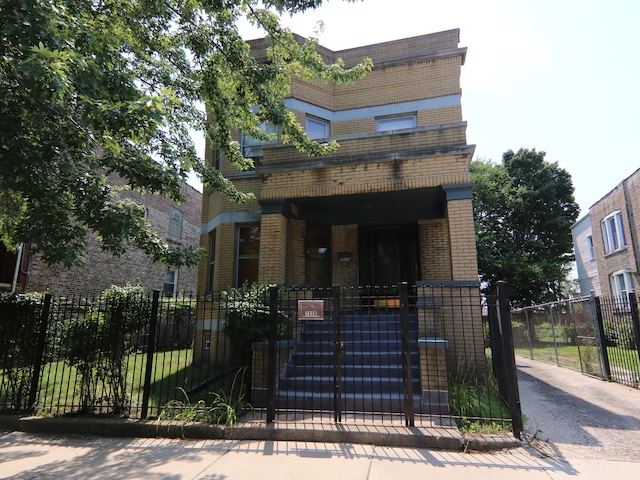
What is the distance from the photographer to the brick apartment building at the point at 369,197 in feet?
25.4

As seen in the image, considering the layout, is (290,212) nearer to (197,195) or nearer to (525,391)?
(525,391)

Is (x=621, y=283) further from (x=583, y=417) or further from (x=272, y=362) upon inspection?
(x=272, y=362)

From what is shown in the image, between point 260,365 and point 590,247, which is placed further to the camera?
point 590,247

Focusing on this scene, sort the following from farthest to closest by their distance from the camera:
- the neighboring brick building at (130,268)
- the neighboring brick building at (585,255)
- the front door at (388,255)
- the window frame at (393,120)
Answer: the neighboring brick building at (585,255) → the neighboring brick building at (130,268) → the window frame at (393,120) → the front door at (388,255)

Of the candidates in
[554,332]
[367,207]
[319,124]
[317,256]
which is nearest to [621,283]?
[554,332]

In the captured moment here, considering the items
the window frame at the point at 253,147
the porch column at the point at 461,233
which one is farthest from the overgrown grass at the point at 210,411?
the window frame at the point at 253,147

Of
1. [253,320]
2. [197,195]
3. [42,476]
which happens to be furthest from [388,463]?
[197,195]

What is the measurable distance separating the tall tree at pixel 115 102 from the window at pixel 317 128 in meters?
2.71

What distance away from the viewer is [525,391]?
7.80 m

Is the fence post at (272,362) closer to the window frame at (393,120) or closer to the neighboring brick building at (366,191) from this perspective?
the neighboring brick building at (366,191)

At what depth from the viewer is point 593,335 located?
30.6 ft

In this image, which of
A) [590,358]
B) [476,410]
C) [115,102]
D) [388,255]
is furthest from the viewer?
[388,255]

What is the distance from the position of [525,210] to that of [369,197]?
20.8 meters

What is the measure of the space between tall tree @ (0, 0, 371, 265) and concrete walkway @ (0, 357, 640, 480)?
8.19 ft
